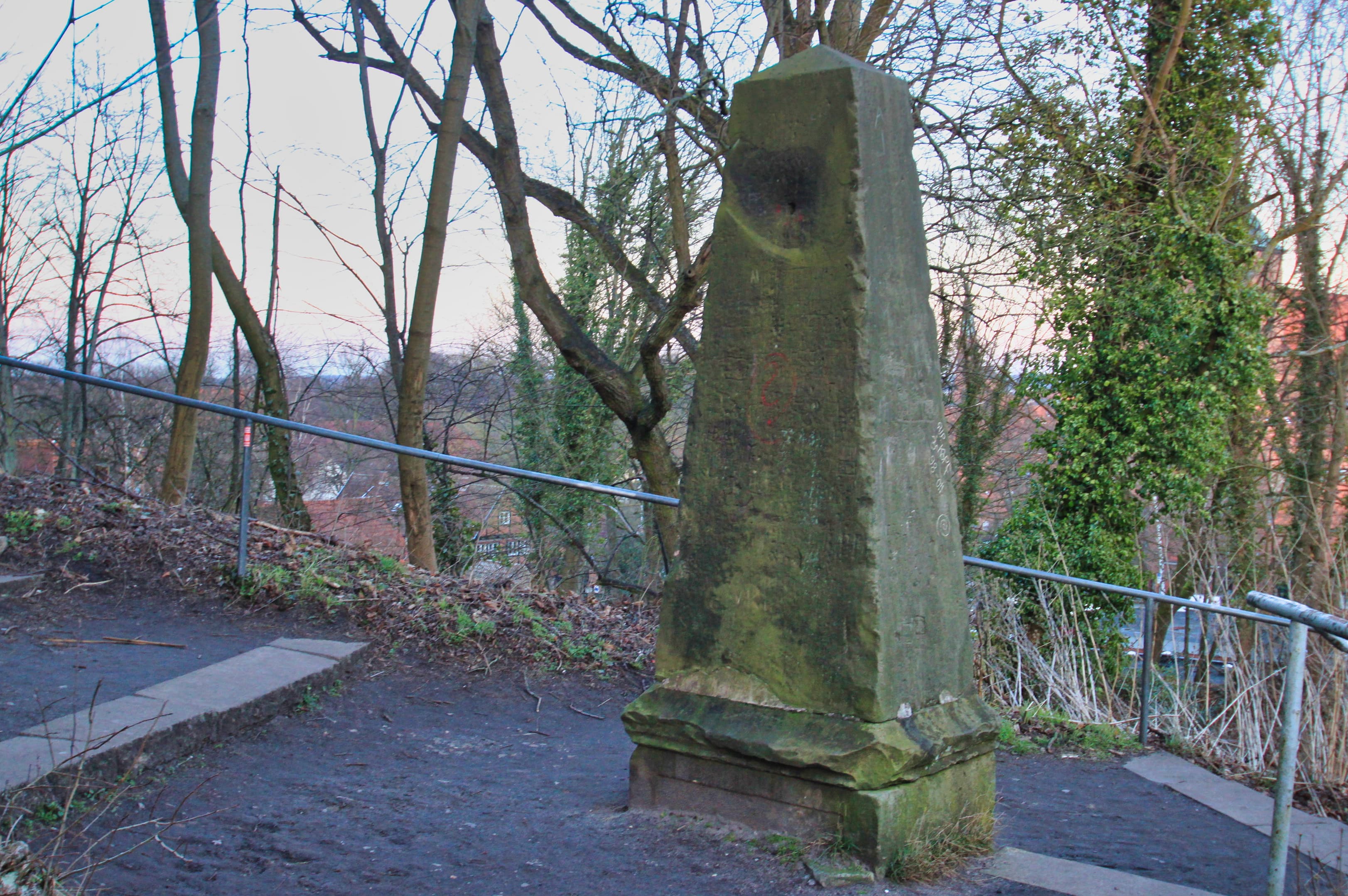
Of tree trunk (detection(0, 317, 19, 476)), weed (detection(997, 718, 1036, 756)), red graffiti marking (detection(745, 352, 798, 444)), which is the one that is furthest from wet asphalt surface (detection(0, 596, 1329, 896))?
tree trunk (detection(0, 317, 19, 476))

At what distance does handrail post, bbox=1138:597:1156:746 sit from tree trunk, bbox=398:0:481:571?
5827 millimetres

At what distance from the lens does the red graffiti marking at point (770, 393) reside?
309 centimetres

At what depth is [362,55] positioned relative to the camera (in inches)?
439

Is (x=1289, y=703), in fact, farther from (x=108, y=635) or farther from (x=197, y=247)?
(x=197, y=247)

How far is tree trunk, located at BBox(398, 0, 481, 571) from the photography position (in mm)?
9023

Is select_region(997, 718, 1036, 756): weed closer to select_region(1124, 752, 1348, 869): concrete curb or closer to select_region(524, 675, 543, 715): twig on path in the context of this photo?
select_region(1124, 752, 1348, 869): concrete curb

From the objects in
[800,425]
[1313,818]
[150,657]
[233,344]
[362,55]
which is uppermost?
[362,55]

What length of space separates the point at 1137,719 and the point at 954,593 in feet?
10.4

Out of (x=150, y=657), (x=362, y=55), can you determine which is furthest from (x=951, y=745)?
(x=362, y=55)

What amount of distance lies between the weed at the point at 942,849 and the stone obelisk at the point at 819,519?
37 mm

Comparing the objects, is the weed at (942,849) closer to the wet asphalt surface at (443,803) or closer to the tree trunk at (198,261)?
the wet asphalt surface at (443,803)

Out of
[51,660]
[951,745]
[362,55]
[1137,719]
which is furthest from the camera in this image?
[362,55]

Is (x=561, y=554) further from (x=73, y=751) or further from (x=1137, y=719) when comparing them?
(x=73, y=751)

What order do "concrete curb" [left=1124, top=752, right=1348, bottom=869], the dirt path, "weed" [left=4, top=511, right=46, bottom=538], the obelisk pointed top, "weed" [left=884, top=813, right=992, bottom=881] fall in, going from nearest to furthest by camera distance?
1. "weed" [left=884, top=813, right=992, bottom=881]
2. the obelisk pointed top
3. the dirt path
4. "concrete curb" [left=1124, top=752, right=1348, bottom=869]
5. "weed" [left=4, top=511, right=46, bottom=538]
